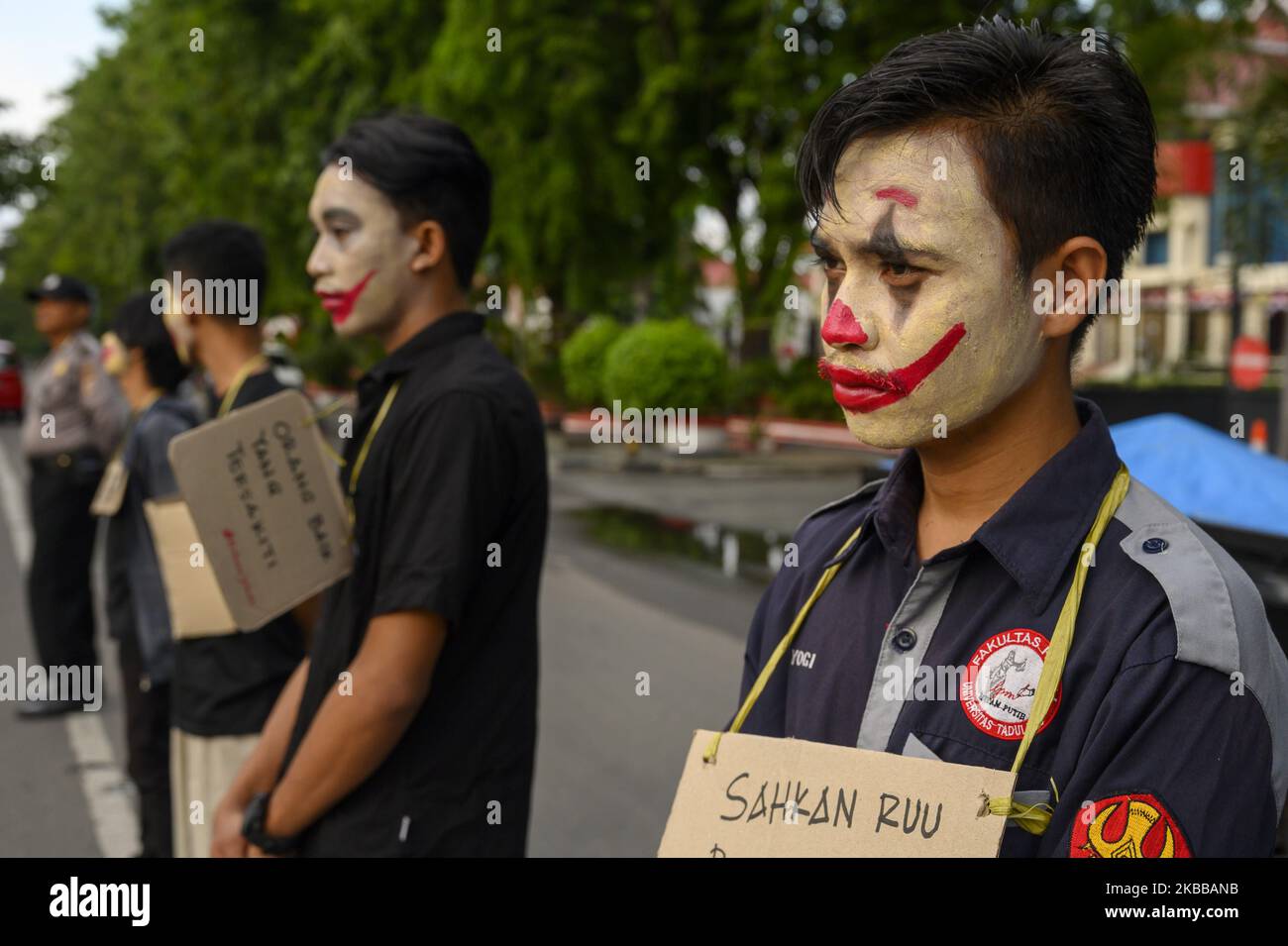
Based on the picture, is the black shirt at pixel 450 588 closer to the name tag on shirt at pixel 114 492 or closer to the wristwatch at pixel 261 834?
the wristwatch at pixel 261 834

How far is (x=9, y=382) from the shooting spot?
1222 inches

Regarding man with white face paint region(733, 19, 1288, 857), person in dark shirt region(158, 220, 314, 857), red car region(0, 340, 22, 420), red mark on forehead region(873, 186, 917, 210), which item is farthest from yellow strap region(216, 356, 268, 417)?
red car region(0, 340, 22, 420)

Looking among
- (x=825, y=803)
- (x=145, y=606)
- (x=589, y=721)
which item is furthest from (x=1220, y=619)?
(x=589, y=721)

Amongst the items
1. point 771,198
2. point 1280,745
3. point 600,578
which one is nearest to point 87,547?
Answer: point 600,578

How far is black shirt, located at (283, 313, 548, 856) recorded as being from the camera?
7.53 feet

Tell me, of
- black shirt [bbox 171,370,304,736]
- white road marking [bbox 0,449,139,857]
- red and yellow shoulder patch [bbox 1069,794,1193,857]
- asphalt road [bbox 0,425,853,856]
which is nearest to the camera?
red and yellow shoulder patch [bbox 1069,794,1193,857]

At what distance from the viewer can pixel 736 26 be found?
68.5ft

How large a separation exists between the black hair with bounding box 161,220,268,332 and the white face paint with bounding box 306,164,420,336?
1062 millimetres

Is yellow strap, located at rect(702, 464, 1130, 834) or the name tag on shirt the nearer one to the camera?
yellow strap, located at rect(702, 464, 1130, 834)

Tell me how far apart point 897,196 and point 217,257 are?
256 cm

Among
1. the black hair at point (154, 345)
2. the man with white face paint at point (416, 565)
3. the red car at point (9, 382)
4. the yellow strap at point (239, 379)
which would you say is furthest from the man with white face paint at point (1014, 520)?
the red car at point (9, 382)

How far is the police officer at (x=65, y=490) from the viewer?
6781mm

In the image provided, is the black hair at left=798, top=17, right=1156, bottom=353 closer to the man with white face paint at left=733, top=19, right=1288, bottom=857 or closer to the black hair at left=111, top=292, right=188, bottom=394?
the man with white face paint at left=733, top=19, right=1288, bottom=857
